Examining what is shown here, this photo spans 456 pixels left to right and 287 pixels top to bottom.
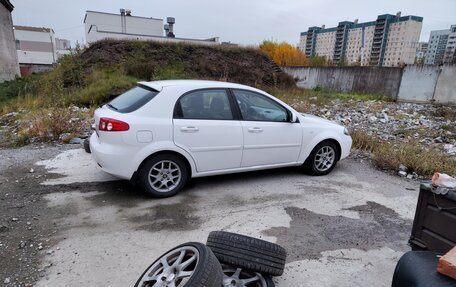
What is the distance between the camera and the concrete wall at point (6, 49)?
18406mm

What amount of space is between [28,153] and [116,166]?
10.3 ft

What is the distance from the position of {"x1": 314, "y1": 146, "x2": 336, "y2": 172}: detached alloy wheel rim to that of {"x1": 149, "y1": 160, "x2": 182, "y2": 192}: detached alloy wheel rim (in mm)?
2406

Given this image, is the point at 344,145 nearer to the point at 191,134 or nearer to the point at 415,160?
the point at 415,160

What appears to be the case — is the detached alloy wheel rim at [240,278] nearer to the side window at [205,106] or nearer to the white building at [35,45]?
the side window at [205,106]

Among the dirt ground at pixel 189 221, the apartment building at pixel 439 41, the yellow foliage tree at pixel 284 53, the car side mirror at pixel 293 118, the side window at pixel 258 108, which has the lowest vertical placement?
the dirt ground at pixel 189 221

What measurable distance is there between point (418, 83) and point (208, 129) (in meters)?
16.9

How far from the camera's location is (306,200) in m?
4.28

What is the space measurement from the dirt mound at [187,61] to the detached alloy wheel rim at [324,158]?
11756 millimetres

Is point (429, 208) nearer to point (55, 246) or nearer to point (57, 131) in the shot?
point (55, 246)

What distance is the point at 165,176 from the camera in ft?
13.5

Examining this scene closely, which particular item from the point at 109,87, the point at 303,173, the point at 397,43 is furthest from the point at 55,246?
the point at 397,43

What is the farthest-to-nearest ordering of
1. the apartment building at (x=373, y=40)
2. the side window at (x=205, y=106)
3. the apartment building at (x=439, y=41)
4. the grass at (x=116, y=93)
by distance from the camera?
the apartment building at (x=373, y=40)
the apartment building at (x=439, y=41)
the grass at (x=116, y=93)
the side window at (x=205, y=106)

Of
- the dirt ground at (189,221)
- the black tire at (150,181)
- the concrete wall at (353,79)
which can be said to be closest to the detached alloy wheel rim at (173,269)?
the dirt ground at (189,221)

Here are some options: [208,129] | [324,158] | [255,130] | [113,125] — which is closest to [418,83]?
[324,158]
